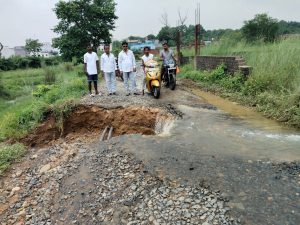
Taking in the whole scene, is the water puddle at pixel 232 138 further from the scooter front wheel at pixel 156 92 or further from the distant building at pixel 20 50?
the distant building at pixel 20 50

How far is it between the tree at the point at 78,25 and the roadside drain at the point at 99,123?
60.0 feet

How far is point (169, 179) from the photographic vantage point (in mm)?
4648

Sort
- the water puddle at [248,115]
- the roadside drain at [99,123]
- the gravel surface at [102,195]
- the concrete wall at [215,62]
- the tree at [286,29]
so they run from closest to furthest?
1. the gravel surface at [102,195]
2. the water puddle at [248,115]
3. the roadside drain at [99,123]
4. the concrete wall at [215,62]
5. the tree at [286,29]

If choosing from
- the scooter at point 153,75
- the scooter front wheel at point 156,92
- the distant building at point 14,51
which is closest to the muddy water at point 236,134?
the scooter front wheel at point 156,92

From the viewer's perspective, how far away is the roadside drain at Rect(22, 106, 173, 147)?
8.28 metres

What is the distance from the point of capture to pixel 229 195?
13.6ft

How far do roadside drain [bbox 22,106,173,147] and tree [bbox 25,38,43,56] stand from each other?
52085 millimetres

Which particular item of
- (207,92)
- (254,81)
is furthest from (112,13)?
(254,81)

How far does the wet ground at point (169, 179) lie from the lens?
3957 millimetres

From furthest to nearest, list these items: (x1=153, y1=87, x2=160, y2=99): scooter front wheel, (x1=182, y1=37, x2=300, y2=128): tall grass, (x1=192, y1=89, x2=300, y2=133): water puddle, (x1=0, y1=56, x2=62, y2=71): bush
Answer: (x1=0, y1=56, x2=62, y2=71): bush, (x1=153, y1=87, x2=160, y2=99): scooter front wheel, (x1=182, y1=37, x2=300, y2=128): tall grass, (x1=192, y1=89, x2=300, y2=133): water puddle

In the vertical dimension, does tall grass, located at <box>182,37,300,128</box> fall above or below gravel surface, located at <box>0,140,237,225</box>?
above

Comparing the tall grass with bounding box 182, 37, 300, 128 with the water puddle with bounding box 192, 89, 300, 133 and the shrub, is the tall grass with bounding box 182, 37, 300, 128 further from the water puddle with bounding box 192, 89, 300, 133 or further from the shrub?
the shrub

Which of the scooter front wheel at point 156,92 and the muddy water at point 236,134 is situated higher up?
the scooter front wheel at point 156,92

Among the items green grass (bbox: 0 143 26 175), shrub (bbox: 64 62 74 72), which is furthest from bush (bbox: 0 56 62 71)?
green grass (bbox: 0 143 26 175)
